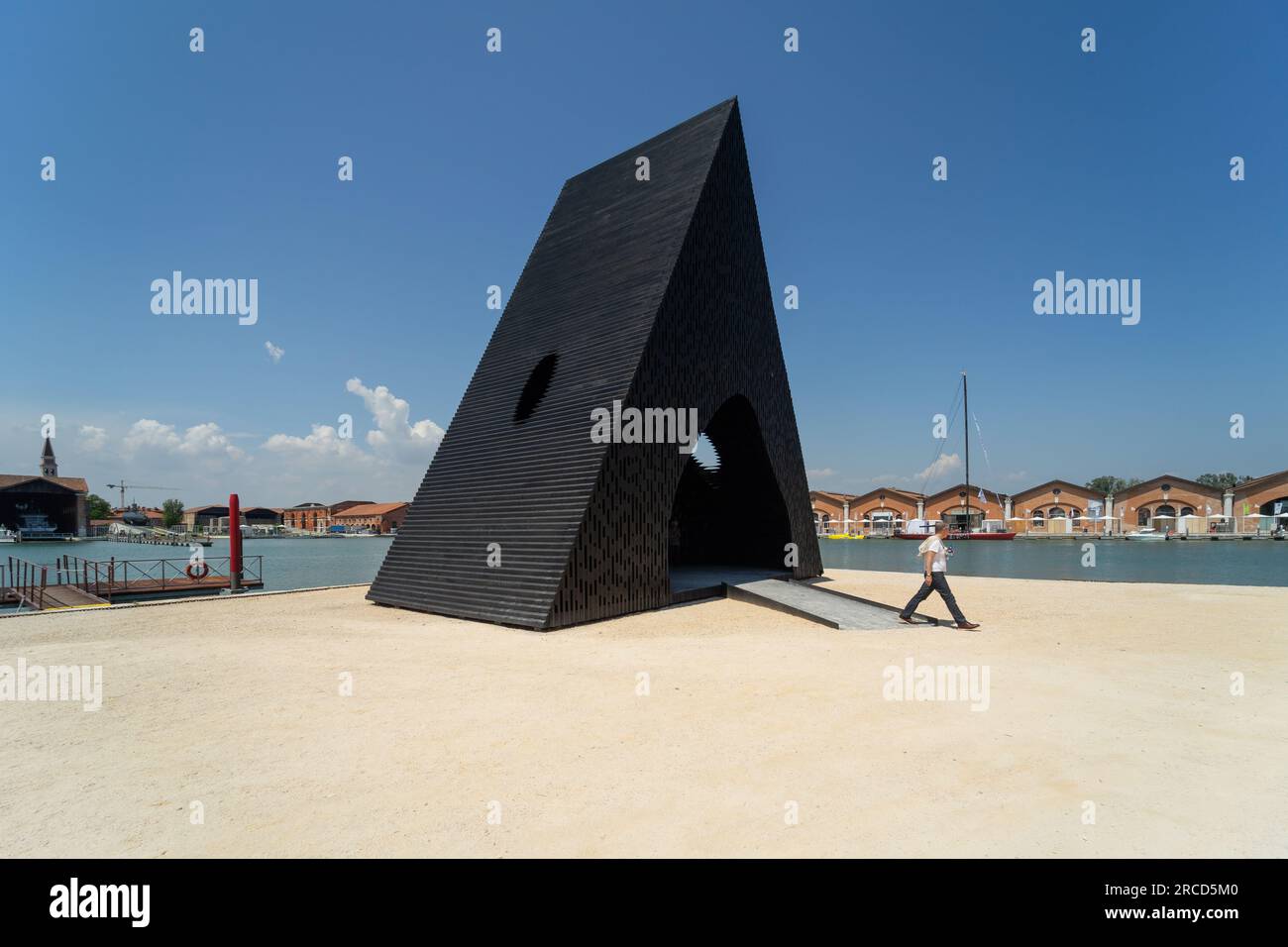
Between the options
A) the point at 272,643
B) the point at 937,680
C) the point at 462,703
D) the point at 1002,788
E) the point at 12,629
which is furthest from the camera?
the point at 12,629

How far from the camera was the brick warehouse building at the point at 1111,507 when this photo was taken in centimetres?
6275

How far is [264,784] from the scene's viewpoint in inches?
161

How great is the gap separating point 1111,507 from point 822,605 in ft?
244

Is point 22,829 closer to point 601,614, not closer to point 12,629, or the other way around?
point 601,614

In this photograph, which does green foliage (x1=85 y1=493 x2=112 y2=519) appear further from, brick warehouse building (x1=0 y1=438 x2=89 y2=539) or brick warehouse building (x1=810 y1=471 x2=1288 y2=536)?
brick warehouse building (x1=810 y1=471 x2=1288 y2=536)

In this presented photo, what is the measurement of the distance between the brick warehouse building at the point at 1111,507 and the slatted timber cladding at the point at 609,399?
48.9 meters

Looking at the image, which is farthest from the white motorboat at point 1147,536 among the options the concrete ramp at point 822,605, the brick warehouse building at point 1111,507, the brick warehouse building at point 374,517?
the brick warehouse building at point 374,517

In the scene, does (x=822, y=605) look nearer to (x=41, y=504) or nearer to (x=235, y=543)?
(x=235, y=543)

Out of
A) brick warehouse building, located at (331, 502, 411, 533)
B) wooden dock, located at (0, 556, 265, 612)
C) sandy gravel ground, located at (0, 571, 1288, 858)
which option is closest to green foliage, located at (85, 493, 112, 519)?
brick warehouse building, located at (331, 502, 411, 533)

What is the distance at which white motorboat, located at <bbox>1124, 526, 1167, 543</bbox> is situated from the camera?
63.2 metres

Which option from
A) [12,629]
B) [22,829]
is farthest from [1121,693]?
[12,629]

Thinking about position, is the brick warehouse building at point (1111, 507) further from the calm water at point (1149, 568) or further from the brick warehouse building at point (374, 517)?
the brick warehouse building at point (374, 517)

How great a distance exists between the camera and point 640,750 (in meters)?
4.73
